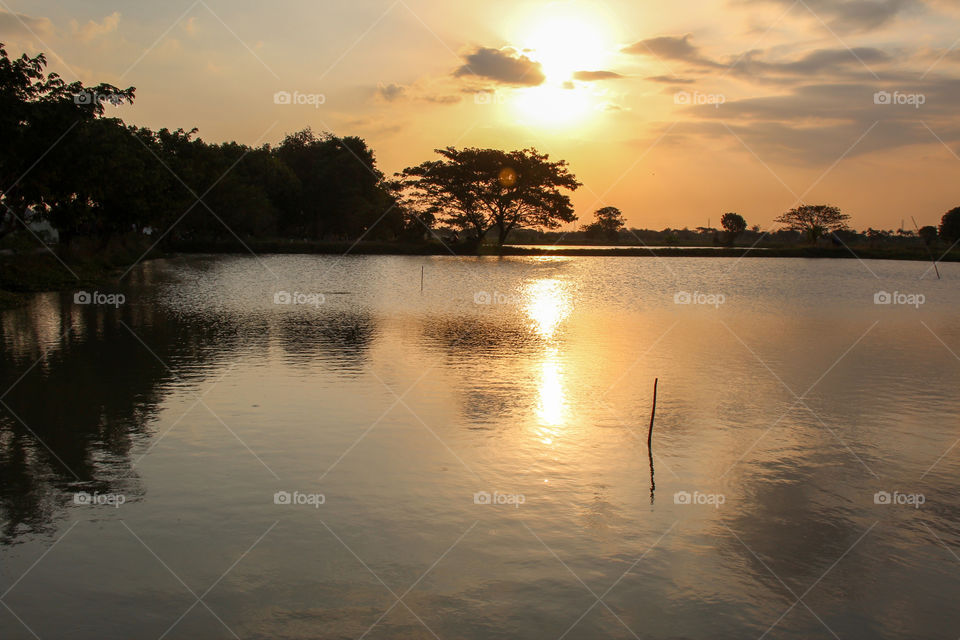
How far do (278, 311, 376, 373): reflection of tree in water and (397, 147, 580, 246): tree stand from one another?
74899 millimetres

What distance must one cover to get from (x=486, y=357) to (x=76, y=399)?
9.80 m

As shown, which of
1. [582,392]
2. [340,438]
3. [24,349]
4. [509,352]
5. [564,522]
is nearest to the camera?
[564,522]

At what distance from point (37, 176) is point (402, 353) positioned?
68.2 ft

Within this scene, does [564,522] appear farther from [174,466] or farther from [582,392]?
[582,392]

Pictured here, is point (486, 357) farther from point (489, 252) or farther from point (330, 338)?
point (489, 252)

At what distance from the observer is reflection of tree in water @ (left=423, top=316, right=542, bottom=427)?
14984 millimetres

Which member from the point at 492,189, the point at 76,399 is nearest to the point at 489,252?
the point at 492,189

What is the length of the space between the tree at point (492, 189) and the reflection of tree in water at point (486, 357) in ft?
248

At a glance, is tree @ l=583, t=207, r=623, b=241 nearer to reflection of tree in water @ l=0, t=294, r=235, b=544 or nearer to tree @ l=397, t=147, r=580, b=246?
tree @ l=397, t=147, r=580, b=246

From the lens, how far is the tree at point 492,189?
104m

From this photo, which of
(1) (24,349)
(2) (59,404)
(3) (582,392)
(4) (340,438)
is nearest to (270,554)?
(4) (340,438)

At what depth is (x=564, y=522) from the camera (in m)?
9.30

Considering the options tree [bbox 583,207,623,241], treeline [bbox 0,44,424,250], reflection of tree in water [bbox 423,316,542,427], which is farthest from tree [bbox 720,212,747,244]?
reflection of tree in water [bbox 423,316,542,427]

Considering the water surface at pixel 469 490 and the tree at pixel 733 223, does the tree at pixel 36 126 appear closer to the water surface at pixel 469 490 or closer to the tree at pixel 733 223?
the water surface at pixel 469 490
